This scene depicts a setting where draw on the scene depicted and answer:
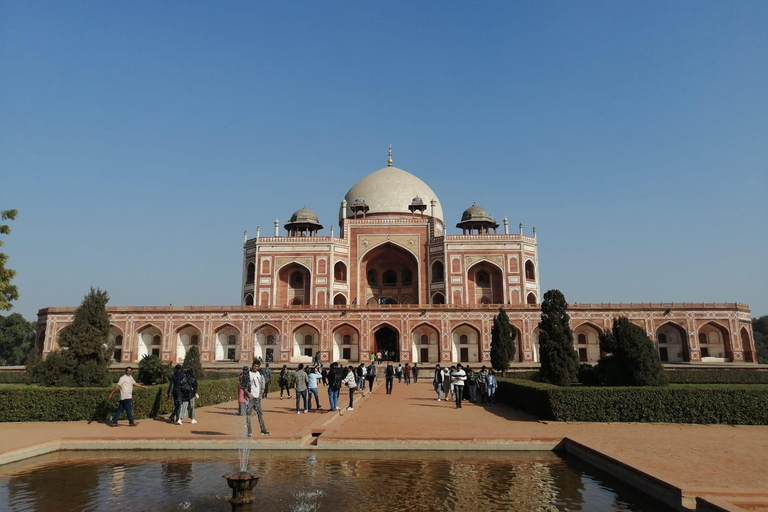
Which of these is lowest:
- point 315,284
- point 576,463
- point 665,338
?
point 576,463

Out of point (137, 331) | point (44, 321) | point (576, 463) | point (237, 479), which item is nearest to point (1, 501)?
point (237, 479)

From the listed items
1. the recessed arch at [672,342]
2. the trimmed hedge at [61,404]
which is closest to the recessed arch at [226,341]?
the trimmed hedge at [61,404]

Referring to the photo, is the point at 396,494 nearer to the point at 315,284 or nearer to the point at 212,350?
the point at 212,350

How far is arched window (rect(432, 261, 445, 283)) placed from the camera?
39844 mm

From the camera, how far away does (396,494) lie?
5.79 metres

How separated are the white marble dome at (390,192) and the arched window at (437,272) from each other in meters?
6.76

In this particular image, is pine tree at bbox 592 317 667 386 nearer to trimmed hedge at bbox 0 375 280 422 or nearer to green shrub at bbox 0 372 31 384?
trimmed hedge at bbox 0 375 280 422

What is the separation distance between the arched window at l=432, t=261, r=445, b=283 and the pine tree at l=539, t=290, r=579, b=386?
25.1 m

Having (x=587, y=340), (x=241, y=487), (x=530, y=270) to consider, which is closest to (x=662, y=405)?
(x=241, y=487)

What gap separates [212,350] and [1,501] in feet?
93.3

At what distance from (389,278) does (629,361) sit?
31793 millimetres

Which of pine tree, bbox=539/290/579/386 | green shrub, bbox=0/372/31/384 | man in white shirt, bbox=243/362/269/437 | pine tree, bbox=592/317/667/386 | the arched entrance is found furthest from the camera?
the arched entrance

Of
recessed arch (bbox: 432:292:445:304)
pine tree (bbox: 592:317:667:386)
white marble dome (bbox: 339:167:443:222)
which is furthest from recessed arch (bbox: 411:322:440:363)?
pine tree (bbox: 592:317:667:386)

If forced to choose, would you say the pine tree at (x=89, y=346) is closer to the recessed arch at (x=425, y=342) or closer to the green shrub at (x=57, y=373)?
the green shrub at (x=57, y=373)
